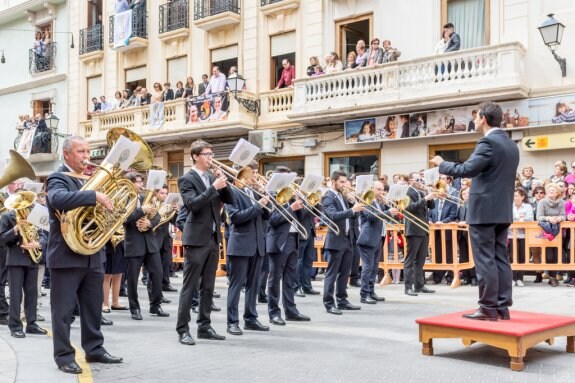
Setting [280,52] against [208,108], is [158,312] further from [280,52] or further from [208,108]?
[280,52]

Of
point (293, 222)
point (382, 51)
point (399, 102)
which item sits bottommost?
point (293, 222)

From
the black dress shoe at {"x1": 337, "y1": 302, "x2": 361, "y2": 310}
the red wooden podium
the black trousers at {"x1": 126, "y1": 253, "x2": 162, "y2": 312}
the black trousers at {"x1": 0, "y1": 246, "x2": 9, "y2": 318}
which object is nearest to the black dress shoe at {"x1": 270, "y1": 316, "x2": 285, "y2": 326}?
the black dress shoe at {"x1": 337, "y1": 302, "x2": 361, "y2": 310}

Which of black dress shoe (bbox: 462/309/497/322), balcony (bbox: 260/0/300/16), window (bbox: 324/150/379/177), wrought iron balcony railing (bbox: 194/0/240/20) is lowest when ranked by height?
black dress shoe (bbox: 462/309/497/322)

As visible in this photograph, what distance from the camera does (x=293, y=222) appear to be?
858cm

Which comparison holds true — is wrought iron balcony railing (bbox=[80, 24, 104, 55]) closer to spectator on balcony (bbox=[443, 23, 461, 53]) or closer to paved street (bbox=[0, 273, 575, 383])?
spectator on balcony (bbox=[443, 23, 461, 53])

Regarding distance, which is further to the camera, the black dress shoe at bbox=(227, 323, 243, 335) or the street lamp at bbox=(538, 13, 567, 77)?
the street lamp at bbox=(538, 13, 567, 77)

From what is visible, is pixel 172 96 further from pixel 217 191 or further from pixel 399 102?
pixel 217 191

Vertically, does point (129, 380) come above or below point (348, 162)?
below

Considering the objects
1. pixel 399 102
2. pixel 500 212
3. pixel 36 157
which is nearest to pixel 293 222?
pixel 500 212

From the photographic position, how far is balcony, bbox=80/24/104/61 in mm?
26641

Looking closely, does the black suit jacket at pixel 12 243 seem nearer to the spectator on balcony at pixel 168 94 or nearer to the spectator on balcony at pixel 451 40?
the spectator on balcony at pixel 451 40

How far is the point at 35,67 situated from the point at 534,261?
78.4ft

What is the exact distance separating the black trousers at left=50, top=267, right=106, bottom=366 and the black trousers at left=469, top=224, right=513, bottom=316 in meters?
3.60

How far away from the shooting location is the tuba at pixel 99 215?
5.82 m
